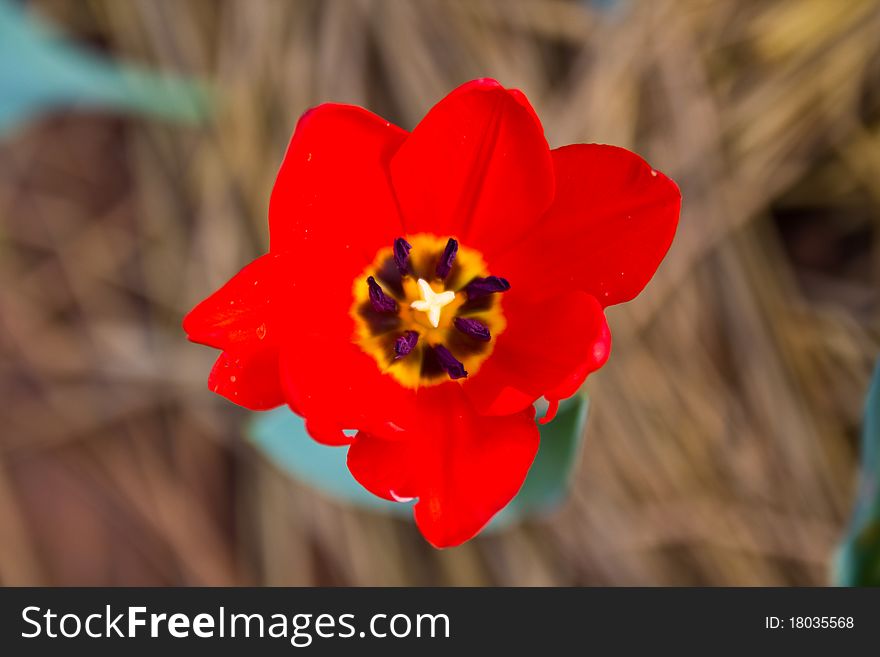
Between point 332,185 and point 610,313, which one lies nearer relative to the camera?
point 332,185

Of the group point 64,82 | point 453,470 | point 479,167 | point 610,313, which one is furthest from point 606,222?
point 64,82

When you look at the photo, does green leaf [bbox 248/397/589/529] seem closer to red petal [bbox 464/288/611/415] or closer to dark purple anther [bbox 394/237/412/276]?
red petal [bbox 464/288/611/415]

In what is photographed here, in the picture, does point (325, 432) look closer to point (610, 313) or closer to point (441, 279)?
point (441, 279)

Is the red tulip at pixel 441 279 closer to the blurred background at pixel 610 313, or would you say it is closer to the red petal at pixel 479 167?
the red petal at pixel 479 167

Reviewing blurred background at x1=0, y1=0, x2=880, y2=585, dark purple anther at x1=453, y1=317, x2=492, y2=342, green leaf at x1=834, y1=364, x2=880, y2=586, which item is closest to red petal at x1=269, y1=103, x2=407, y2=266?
dark purple anther at x1=453, y1=317, x2=492, y2=342

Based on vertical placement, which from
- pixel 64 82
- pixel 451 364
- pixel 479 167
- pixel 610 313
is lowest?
pixel 451 364

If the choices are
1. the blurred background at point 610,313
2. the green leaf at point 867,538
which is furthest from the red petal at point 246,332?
the blurred background at point 610,313
